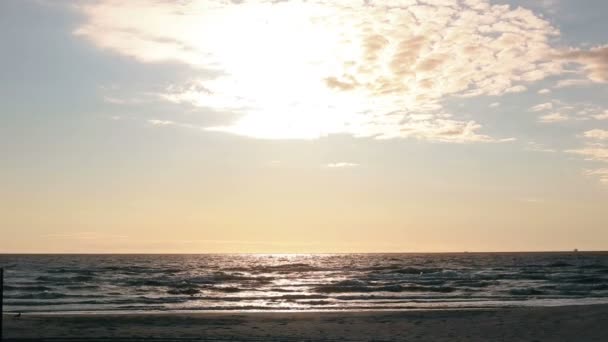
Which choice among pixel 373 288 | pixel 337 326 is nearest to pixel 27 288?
pixel 373 288

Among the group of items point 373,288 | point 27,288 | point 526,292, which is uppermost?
point 526,292

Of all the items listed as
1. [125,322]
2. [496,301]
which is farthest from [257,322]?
[496,301]

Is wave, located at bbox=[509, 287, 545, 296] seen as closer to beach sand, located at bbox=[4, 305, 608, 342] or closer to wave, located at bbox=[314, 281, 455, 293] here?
wave, located at bbox=[314, 281, 455, 293]

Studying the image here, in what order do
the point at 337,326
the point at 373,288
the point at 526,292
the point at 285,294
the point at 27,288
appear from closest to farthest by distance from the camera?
the point at 337,326
the point at 285,294
the point at 526,292
the point at 27,288
the point at 373,288

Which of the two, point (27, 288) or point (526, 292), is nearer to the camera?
point (526, 292)

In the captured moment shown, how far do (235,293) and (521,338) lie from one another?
28864mm

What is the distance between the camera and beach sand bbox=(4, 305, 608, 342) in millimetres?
20734

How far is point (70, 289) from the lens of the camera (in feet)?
157

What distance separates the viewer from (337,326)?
77.8 ft

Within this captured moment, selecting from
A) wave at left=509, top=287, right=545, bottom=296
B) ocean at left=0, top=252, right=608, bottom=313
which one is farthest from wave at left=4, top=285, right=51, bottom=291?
wave at left=509, top=287, right=545, bottom=296

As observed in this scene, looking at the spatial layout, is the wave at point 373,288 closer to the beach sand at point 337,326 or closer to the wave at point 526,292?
the wave at point 526,292

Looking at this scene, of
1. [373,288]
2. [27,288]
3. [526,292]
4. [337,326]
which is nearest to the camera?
[337,326]

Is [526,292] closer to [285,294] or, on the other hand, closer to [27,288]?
[285,294]

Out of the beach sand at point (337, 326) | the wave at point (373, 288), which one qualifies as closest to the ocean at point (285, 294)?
the wave at point (373, 288)
